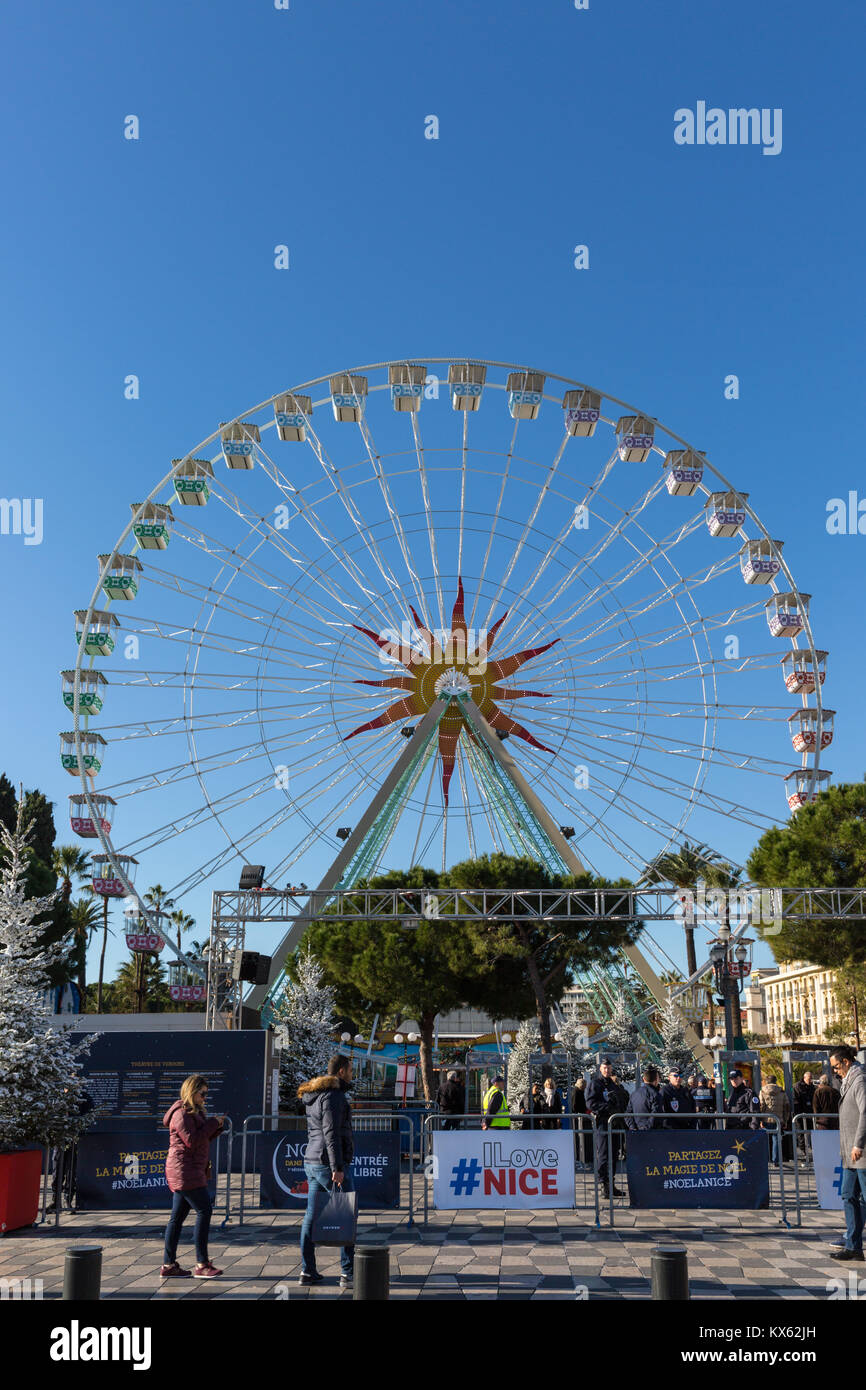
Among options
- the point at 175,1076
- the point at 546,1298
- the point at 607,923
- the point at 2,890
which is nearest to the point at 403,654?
the point at 607,923

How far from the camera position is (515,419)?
3127 centimetres

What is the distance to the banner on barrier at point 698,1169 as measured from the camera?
11.8m

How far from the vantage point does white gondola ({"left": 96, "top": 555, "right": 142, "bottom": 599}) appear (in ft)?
97.3

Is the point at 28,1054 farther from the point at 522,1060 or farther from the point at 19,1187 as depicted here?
the point at 522,1060

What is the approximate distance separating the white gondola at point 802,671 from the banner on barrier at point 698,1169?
2113cm

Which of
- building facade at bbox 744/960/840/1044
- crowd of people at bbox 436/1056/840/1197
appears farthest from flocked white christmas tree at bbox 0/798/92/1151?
building facade at bbox 744/960/840/1044

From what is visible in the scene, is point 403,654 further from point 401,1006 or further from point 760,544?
point 401,1006

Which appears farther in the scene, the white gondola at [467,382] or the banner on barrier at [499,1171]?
the white gondola at [467,382]

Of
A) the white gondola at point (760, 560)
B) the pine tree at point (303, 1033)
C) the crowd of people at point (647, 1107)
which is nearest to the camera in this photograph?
the crowd of people at point (647, 1107)

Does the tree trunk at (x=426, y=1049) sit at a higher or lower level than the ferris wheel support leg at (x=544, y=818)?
lower

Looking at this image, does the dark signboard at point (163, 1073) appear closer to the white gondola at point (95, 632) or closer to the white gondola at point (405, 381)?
the white gondola at point (95, 632)

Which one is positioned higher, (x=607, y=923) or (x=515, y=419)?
(x=515, y=419)

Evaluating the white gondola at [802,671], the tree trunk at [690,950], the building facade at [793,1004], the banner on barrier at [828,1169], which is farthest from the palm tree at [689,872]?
the building facade at [793,1004]
